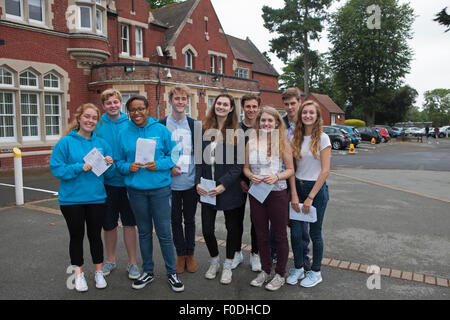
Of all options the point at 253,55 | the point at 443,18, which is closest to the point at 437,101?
the point at 253,55

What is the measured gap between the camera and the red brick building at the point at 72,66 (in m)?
13.7

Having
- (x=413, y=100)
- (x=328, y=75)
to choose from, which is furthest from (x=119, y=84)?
(x=328, y=75)

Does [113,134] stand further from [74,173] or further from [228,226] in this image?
[228,226]

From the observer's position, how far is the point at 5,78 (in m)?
13.6

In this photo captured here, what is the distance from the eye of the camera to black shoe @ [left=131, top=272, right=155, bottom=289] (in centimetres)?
360

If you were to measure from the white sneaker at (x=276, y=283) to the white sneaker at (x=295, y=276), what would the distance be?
121 millimetres

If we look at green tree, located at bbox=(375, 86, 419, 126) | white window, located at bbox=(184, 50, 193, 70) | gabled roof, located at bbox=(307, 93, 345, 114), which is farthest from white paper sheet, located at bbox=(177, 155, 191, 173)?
green tree, located at bbox=(375, 86, 419, 126)

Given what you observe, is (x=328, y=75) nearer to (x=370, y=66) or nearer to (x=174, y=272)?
(x=370, y=66)

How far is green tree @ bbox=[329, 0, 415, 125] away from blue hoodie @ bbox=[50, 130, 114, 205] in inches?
1781

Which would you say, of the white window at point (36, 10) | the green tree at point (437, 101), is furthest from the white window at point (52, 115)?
the green tree at point (437, 101)

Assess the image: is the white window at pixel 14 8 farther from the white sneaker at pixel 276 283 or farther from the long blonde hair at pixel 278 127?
the white sneaker at pixel 276 283

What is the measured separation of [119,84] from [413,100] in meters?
50.3

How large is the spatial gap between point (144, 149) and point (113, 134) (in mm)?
533

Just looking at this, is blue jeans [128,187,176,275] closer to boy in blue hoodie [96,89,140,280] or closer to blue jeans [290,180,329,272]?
boy in blue hoodie [96,89,140,280]
